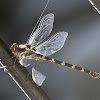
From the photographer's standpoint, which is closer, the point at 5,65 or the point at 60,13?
the point at 5,65

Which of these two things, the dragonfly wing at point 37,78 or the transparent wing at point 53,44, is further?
the transparent wing at point 53,44

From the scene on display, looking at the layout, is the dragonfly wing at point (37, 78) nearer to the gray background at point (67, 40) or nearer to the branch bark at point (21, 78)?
the branch bark at point (21, 78)

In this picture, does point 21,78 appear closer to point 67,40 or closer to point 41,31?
point 41,31

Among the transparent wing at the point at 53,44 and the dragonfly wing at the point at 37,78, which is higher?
the transparent wing at the point at 53,44

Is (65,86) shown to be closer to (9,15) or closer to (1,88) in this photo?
(1,88)

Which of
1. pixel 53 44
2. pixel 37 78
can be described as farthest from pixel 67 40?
pixel 37 78

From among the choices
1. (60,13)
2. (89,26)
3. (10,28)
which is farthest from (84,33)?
(10,28)

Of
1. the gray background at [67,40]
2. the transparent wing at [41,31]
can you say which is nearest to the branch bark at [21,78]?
the transparent wing at [41,31]
